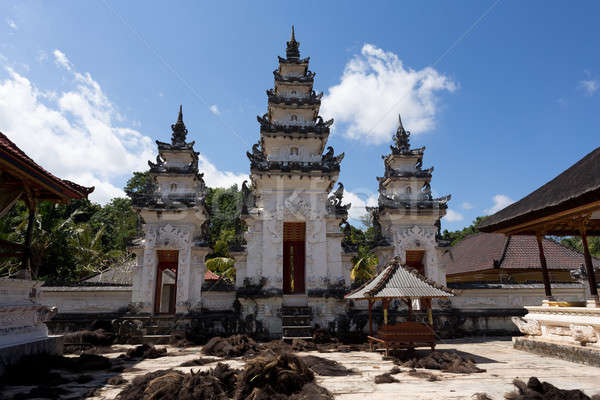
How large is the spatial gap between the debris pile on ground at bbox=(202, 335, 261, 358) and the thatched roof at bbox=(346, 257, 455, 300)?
3.46 metres

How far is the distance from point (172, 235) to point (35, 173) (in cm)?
709

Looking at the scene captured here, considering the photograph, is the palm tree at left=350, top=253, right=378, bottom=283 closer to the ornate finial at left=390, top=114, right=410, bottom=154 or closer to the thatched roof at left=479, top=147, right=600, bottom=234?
the ornate finial at left=390, top=114, right=410, bottom=154

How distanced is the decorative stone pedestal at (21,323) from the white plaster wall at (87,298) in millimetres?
4789

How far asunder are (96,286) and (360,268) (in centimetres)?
1764

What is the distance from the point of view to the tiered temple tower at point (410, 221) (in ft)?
53.6

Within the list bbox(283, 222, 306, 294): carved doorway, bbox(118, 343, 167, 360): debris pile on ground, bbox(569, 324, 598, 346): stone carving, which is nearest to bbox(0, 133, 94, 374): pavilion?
bbox(118, 343, 167, 360): debris pile on ground

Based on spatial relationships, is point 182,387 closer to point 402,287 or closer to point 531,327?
point 402,287

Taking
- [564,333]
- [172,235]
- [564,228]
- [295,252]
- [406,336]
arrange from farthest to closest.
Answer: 1. [295,252]
2. [172,235]
3. [564,228]
4. [406,336]
5. [564,333]

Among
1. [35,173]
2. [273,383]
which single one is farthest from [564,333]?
[35,173]

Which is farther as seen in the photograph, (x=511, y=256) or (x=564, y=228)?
(x=511, y=256)

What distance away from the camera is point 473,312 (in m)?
15.3

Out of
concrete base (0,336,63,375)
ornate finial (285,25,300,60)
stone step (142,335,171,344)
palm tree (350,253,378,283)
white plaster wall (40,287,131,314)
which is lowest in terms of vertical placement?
stone step (142,335,171,344)

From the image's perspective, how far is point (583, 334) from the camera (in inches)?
344

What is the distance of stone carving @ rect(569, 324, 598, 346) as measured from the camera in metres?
8.52
